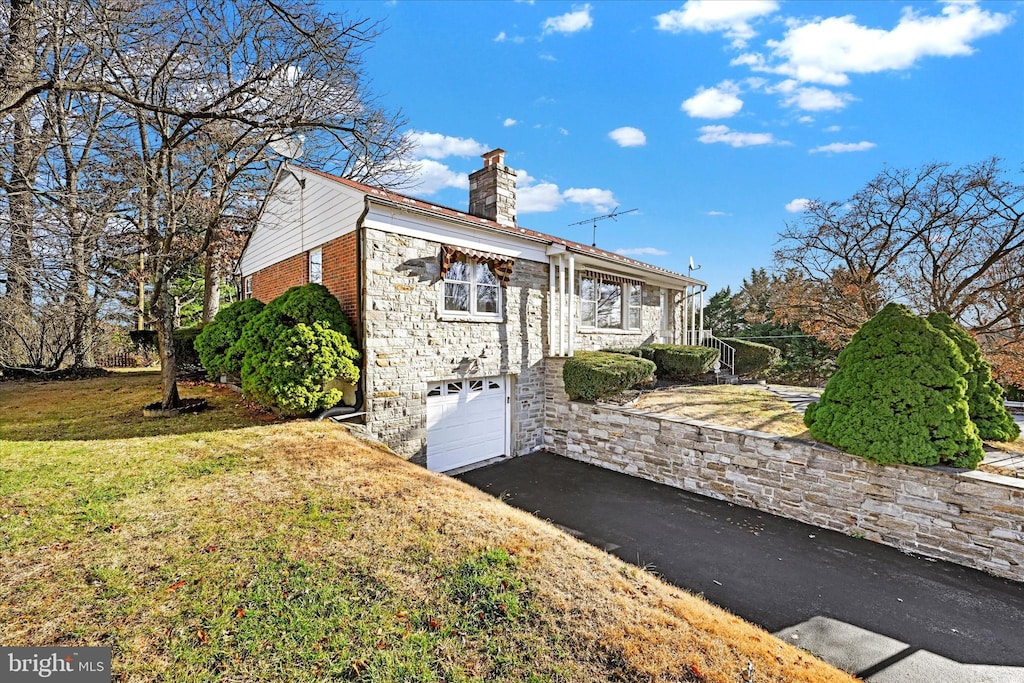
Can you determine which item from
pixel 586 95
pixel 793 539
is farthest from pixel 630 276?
pixel 793 539

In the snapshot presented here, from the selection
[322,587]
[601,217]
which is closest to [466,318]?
[322,587]

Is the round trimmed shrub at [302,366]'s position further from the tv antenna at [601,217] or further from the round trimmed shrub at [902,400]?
the tv antenna at [601,217]

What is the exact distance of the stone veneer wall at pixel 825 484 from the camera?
560cm

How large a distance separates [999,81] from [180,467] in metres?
17.9

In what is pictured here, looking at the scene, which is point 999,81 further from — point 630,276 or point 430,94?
point 430,94

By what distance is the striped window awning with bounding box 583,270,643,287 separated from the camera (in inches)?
487

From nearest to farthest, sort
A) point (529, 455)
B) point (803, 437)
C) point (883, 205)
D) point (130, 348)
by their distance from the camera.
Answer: point (803, 437) → point (529, 455) → point (883, 205) → point (130, 348)

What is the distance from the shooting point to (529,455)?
10898mm

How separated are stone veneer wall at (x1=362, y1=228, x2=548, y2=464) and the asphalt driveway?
8.04ft

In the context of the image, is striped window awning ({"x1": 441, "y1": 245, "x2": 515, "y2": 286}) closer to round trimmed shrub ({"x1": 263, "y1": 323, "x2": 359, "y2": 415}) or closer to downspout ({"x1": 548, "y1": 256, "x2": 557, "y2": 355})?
downspout ({"x1": 548, "y1": 256, "x2": 557, "y2": 355})

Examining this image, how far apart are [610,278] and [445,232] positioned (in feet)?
20.3

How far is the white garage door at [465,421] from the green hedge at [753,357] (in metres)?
12.5

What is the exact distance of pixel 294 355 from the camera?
23.6 ft

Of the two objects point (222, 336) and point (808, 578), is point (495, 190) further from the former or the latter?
point (808, 578)
